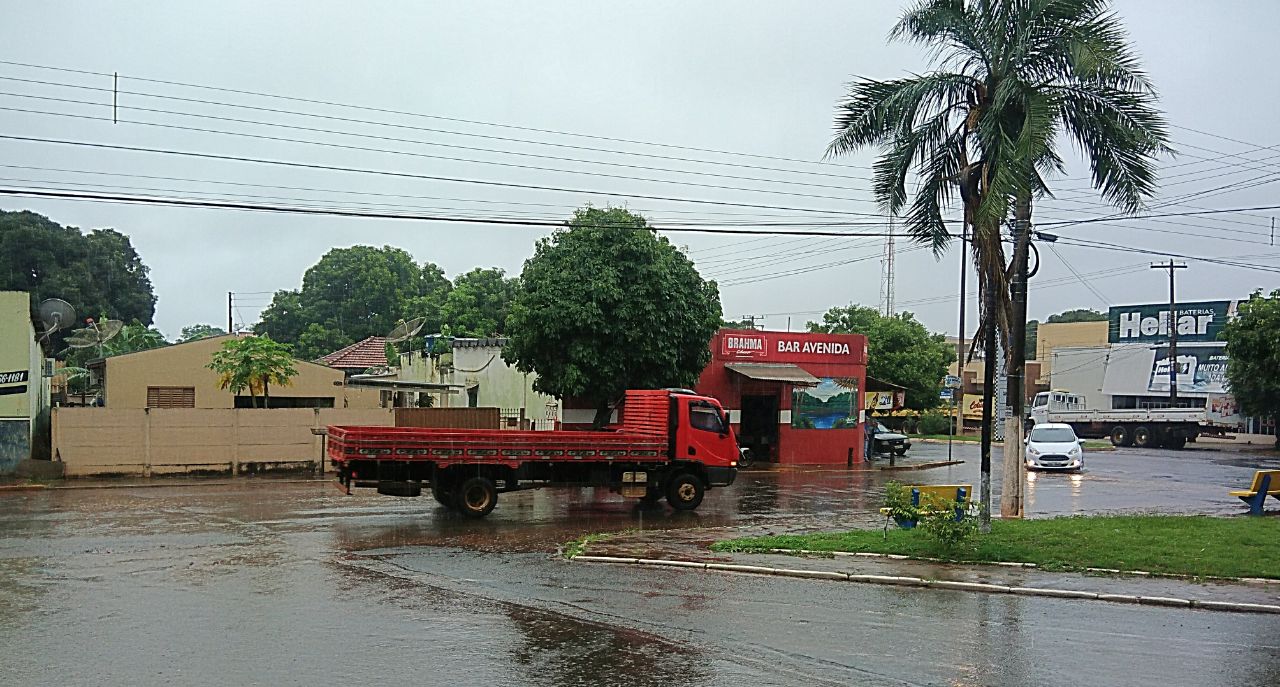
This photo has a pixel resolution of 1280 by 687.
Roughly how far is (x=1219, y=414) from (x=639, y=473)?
141 ft

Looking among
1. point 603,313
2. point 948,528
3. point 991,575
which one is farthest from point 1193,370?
point 991,575

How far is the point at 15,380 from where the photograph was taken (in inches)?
1049

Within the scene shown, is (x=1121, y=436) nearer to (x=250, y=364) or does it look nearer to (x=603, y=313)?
(x=603, y=313)

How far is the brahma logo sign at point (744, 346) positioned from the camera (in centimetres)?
3628

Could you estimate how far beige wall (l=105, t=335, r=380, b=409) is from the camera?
106 ft

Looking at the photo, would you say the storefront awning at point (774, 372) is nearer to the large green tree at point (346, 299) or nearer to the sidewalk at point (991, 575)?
the sidewalk at point (991, 575)

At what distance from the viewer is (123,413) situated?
2775cm

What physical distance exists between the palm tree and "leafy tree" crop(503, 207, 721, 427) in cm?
1270

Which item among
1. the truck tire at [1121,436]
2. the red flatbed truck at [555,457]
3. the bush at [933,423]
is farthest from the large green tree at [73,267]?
the truck tire at [1121,436]

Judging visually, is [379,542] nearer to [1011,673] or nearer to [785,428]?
[1011,673]

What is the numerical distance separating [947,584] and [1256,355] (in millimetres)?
42482

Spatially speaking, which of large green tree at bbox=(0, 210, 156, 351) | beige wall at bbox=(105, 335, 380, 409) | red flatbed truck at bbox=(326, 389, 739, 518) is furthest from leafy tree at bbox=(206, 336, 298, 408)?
large green tree at bbox=(0, 210, 156, 351)

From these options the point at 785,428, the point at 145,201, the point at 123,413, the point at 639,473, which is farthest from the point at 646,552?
the point at 785,428

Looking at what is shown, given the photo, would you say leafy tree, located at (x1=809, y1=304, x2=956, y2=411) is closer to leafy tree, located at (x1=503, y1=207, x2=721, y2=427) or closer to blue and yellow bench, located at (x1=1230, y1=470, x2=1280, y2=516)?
leafy tree, located at (x1=503, y1=207, x2=721, y2=427)
